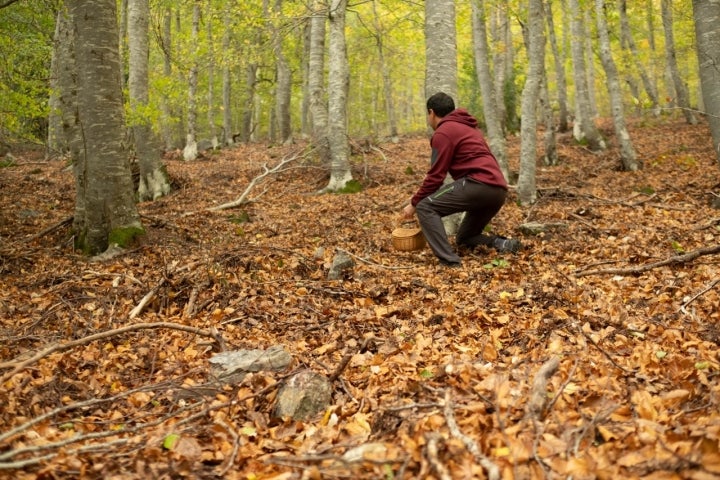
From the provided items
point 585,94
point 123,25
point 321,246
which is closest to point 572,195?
point 321,246

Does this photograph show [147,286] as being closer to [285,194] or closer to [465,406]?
[465,406]

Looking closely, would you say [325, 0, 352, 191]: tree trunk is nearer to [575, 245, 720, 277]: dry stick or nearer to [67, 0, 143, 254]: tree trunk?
[67, 0, 143, 254]: tree trunk

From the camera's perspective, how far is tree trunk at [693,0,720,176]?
6254mm

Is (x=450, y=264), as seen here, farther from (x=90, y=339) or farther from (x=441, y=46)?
(x=90, y=339)

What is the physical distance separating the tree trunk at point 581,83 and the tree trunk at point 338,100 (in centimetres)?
643

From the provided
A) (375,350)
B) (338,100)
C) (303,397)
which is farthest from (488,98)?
(303,397)

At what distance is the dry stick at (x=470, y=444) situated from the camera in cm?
196

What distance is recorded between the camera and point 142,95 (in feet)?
32.5

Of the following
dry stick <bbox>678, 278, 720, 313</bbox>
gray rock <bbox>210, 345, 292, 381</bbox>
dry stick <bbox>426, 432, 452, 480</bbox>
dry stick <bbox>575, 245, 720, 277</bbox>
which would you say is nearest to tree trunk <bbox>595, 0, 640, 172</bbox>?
dry stick <bbox>575, 245, 720, 277</bbox>

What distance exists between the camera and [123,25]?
1698 cm

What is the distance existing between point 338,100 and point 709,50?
6604 mm

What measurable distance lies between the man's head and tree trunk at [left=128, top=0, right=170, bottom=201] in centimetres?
628

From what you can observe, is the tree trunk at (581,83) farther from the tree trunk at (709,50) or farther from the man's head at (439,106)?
the man's head at (439,106)

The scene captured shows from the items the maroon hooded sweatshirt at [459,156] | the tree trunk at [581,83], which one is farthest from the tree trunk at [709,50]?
the tree trunk at [581,83]
